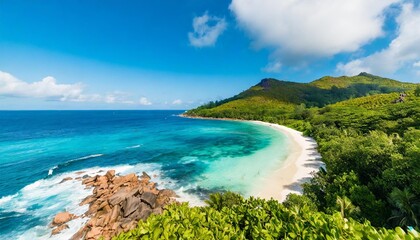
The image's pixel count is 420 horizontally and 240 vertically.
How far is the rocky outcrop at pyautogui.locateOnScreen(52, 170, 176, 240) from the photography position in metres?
21.2

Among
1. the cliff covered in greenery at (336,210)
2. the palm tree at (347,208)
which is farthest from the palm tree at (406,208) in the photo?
the palm tree at (347,208)

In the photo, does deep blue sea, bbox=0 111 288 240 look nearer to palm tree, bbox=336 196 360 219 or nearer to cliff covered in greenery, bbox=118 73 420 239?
cliff covered in greenery, bbox=118 73 420 239

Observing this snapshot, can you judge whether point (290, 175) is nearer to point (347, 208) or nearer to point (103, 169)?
point (347, 208)

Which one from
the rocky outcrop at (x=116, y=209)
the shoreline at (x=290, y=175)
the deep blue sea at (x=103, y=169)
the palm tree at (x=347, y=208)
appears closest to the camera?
the palm tree at (x=347, y=208)

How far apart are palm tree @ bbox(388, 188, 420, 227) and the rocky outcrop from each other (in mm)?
21768

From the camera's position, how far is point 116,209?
23.6 m

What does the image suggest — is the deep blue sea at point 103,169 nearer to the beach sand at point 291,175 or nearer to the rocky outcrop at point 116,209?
the rocky outcrop at point 116,209

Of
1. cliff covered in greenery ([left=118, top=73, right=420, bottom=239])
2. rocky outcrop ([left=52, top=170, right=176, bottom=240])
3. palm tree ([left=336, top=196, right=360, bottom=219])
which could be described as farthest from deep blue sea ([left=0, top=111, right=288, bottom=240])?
palm tree ([left=336, top=196, right=360, bottom=219])

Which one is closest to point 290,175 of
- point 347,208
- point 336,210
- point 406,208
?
point 347,208

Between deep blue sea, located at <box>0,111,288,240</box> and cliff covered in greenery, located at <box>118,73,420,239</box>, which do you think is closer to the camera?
cliff covered in greenery, located at <box>118,73,420,239</box>

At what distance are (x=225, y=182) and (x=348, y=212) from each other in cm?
2014

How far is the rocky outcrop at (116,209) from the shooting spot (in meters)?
21.2

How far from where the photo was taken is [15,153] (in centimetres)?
5575

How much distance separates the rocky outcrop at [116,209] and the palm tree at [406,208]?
2177 centimetres
